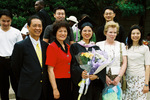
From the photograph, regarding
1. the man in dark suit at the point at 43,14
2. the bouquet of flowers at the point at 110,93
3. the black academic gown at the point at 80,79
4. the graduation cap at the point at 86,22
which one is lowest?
the bouquet of flowers at the point at 110,93

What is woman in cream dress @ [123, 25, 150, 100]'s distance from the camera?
389 centimetres

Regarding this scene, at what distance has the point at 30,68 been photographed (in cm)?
290

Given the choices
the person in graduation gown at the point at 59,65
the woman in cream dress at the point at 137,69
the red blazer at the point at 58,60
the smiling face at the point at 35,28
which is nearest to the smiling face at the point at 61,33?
the person in graduation gown at the point at 59,65

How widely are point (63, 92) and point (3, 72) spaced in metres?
1.61

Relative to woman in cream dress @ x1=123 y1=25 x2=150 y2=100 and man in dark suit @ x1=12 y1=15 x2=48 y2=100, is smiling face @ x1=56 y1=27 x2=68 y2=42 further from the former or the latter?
woman in cream dress @ x1=123 y1=25 x2=150 y2=100

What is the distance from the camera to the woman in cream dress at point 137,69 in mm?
3887

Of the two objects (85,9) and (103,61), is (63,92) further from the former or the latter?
(85,9)

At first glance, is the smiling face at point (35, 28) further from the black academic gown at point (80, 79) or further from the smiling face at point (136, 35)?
the smiling face at point (136, 35)

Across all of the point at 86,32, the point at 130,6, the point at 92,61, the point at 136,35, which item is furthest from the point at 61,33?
the point at 130,6

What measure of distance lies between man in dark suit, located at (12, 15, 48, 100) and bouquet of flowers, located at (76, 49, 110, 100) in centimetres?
62

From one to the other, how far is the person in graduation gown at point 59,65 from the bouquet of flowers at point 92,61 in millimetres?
261

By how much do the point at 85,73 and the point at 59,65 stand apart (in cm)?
46

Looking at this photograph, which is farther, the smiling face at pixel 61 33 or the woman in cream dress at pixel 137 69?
the woman in cream dress at pixel 137 69

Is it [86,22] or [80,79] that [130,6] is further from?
[80,79]
